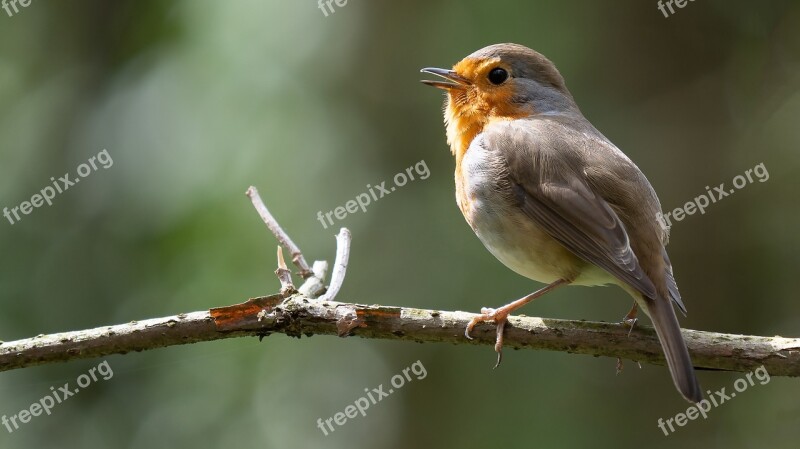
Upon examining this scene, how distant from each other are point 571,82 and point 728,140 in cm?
119

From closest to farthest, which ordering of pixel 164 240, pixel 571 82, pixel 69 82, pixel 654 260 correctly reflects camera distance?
pixel 654 260 < pixel 164 240 < pixel 571 82 < pixel 69 82

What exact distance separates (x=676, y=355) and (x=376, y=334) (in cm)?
116

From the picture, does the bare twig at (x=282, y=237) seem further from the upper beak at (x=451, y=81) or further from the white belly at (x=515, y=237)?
the upper beak at (x=451, y=81)

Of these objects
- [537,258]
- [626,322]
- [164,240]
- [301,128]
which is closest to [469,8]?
[301,128]

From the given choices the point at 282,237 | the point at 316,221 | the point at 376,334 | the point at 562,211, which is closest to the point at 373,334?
the point at 376,334

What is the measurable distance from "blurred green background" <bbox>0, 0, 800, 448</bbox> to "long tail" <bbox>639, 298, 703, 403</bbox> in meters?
2.49

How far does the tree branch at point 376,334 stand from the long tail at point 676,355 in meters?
0.15

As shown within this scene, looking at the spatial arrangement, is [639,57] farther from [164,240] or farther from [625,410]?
[164,240]

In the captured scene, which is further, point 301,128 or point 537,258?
point 301,128

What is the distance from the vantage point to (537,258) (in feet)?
13.1

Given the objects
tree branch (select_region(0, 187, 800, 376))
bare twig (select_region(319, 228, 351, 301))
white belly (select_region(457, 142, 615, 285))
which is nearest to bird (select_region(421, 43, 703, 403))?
white belly (select_region(457, 142, 615, 285))

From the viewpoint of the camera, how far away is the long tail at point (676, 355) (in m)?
3.26

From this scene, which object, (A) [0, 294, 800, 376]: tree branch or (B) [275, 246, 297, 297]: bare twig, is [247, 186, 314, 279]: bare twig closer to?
(B) [275, 246, 297, 297]: bare twig

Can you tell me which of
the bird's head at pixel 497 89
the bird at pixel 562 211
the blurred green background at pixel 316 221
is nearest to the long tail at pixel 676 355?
the bird at pixel 562 211
